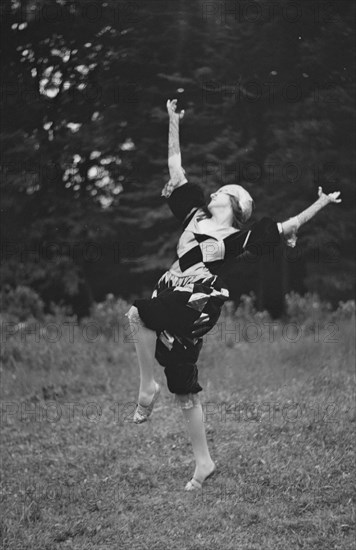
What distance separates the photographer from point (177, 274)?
181 inches

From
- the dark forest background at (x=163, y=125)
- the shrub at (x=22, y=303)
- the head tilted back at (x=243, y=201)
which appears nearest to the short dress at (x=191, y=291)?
the head tilted back at (x=243, y=201)

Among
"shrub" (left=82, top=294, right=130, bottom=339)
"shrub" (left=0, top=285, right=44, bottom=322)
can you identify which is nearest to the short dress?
"shrub" (left=82, top=294, right=130, bottom=339)

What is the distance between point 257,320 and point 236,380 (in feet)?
8.11

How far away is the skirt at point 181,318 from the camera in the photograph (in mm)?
4344

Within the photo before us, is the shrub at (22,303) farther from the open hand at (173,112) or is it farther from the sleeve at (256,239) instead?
the sleeve at (256,239)

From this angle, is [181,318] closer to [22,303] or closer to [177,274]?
[177,274]

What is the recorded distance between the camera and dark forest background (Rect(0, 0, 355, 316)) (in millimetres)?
10250

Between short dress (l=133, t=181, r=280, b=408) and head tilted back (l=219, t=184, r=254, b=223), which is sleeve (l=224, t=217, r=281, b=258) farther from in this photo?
head tilted back (l=219, t=184, r=254, b=223)

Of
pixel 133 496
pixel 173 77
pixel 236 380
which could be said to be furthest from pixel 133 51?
pixel 133 496

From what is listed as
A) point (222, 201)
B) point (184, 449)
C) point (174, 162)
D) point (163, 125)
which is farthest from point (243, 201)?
point (163, 125)

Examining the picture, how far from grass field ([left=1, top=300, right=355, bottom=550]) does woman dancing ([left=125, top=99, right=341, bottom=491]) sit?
77 cm

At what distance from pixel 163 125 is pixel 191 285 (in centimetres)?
723

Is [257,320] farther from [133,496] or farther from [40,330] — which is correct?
[133,496]

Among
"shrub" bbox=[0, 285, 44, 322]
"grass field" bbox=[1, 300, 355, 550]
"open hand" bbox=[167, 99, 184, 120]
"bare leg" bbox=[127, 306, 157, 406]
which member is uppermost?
"open hand" bbox=[167, 99, 184, 120]
